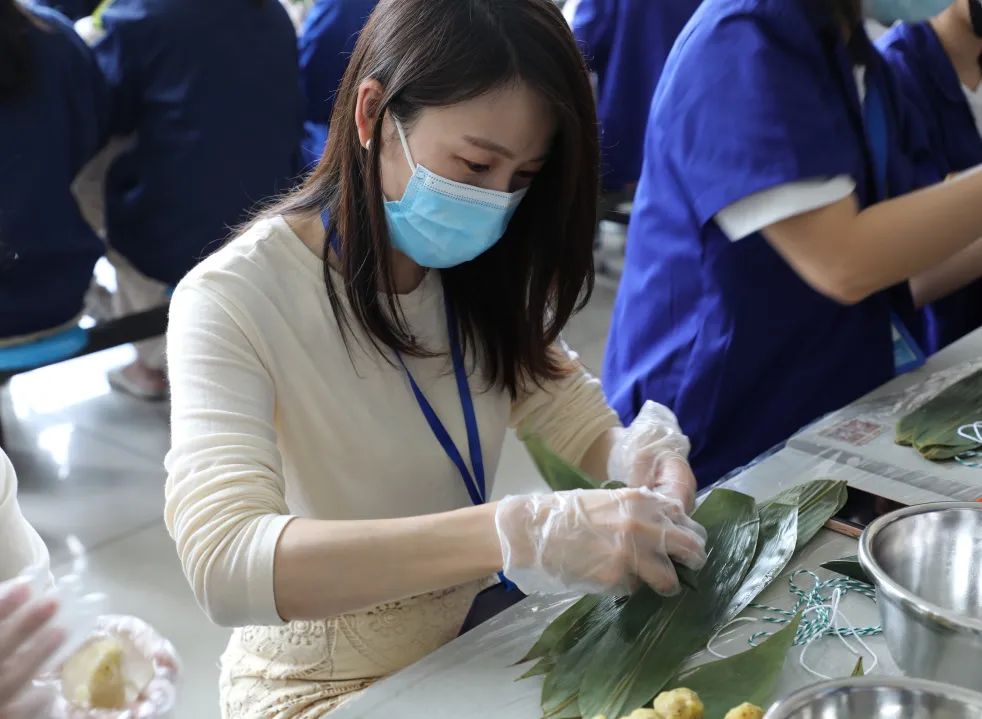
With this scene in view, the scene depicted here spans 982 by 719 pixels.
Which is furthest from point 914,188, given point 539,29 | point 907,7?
point 539,29

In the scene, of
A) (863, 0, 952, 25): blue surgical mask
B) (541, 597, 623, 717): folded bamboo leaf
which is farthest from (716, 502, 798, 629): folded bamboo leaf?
(863, 0, 952, 25): blue surgical mask

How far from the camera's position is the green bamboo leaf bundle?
4.56 feet

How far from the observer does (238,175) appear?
9.55 ft

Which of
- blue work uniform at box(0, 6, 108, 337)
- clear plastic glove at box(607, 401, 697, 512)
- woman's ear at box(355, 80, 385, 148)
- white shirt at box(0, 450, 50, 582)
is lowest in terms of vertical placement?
blue work uniform at box(0, 6, 108, 337)

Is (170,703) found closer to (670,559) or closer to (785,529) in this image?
(670,559)

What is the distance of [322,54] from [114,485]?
1576 millimetres

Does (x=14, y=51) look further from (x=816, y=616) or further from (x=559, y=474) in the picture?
(x=816, y=616)

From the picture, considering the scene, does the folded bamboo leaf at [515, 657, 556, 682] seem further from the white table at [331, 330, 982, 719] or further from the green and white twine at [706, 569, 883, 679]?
the green and white twine at [706, 569, 883, 679]

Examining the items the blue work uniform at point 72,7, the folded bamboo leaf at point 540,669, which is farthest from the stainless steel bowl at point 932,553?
the blue work uniform at point 72,7

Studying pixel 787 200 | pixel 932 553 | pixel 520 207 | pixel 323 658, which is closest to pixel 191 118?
pixel 520 207

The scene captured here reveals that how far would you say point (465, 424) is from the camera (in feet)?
4.27

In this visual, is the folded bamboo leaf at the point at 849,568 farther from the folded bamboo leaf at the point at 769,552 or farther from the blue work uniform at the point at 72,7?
the blue work uniform at the point at 72,7

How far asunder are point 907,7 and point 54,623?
4.79 feet

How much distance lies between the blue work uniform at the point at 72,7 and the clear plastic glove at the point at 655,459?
318 cm
